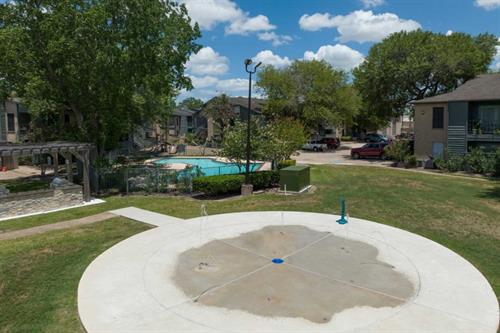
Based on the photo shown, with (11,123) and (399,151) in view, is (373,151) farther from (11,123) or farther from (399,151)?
→ (11,123)

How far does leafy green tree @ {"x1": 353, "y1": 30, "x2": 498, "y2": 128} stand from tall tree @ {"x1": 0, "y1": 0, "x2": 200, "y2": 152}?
76.9ft

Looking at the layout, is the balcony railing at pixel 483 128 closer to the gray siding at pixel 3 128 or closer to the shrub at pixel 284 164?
the shrub at pixel 284 164

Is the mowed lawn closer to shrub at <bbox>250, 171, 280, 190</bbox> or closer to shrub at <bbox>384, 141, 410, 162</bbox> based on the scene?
shrub at <bbox>250, 171, 280, 190</bbox>

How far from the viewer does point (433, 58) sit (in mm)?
34625

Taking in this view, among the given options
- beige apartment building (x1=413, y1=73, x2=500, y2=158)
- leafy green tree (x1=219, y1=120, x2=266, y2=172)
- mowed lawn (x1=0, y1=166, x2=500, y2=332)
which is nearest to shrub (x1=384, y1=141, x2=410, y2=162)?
beige apartment building (x1=413, y1=73, x2=500, y2=158)

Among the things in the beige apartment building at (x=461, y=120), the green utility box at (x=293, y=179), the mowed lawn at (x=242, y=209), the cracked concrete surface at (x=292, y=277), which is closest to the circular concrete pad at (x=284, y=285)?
the cracked concrete surface at (x=292, y=277)

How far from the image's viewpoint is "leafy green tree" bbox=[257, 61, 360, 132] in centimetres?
4603

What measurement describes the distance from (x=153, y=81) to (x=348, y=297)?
16782 mm

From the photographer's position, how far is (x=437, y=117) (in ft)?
96.5

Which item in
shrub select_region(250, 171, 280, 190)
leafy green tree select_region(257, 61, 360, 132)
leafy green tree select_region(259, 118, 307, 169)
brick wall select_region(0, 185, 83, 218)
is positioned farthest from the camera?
leafy green tree select_region(257, 61, 360, 132)

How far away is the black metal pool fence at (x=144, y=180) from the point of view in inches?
725

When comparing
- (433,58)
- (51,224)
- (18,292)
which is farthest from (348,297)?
(433,58)

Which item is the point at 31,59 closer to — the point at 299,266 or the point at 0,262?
the point at 0,262

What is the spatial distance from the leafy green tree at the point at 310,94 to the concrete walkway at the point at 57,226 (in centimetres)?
3440
